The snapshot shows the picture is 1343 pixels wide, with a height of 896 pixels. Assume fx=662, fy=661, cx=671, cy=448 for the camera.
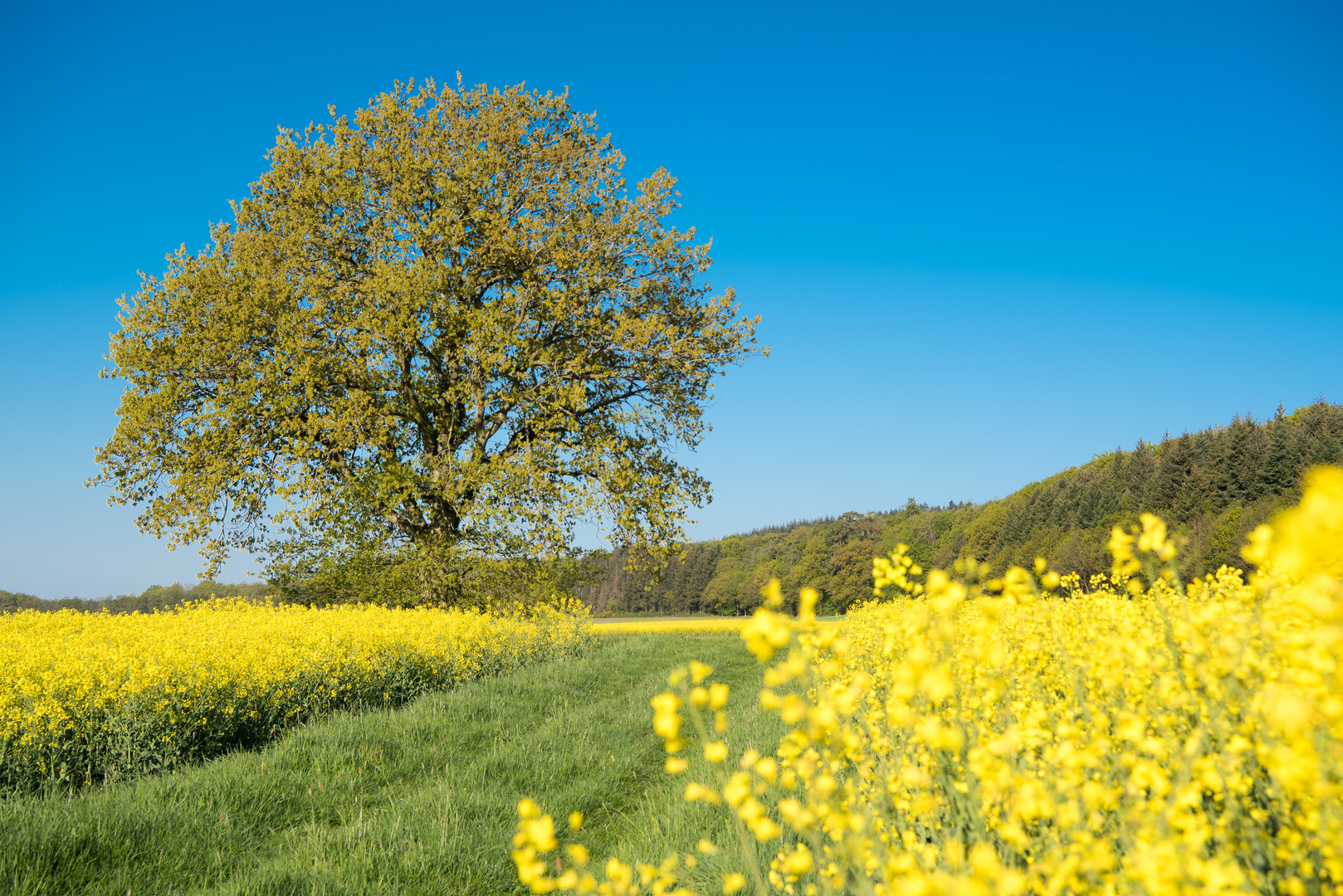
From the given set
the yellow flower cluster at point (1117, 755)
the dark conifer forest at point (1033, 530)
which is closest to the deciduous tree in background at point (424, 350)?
the dark conifer forest at point (1033, 530)

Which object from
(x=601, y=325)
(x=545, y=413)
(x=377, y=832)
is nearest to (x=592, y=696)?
(x=377, y=832)

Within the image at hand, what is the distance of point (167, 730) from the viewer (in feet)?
20.3

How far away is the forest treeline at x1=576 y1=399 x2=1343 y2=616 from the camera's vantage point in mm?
40156

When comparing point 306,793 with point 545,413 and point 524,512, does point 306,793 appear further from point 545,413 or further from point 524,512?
point 545,413

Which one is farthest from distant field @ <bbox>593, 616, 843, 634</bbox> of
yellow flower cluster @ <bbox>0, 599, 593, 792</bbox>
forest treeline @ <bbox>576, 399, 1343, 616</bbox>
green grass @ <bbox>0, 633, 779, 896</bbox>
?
green grass @ <bbox>0, 633, 779, 896</bbox>

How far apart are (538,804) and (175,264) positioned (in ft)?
50.4

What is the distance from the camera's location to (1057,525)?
59250 millimetres

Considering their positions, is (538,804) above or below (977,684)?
below

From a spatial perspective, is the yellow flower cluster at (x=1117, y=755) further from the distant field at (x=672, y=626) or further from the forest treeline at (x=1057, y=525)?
the distant field at (x=672, y=626)

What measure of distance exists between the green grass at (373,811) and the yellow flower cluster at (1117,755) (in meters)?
2.20

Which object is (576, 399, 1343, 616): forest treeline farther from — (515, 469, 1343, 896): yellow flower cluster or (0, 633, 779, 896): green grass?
(0, 633, 779, 896): green grass

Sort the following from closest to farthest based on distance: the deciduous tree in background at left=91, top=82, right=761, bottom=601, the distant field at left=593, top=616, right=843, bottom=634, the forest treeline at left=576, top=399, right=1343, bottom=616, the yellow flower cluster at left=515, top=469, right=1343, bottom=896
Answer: the yellow flower cluster at left=515, top=469, right=1343, bottom=896
the deciduous tree in background at left=91, top=82, right=761, bottom=601
the distant field at left=593, top=616, right=843, bottom=634
the forest treeline at left=576, top=399, right=1343, bottom=616

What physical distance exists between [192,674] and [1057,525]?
65870 mm

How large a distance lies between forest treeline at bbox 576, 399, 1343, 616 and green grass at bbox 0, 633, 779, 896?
4.14 metres
